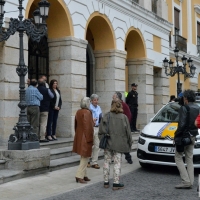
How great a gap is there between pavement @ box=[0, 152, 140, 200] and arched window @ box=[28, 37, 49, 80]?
4860mm

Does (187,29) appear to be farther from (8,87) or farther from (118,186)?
(118,186)

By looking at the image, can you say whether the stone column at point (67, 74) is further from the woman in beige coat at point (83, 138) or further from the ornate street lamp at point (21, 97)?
the woman in beige coat at point (83, 138)

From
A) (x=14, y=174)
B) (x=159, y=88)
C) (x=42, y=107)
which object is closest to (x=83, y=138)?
(x=14, y=174)

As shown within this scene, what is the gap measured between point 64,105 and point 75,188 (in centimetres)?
533

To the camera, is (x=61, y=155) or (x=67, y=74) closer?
(x=61, y=155)

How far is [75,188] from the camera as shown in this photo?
7664 mm

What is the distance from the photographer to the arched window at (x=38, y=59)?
13.3m

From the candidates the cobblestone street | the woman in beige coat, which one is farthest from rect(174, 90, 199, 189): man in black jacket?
the woman in beige coat


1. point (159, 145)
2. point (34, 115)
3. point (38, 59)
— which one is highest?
point (38, 59)

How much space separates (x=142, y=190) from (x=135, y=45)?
11217mm

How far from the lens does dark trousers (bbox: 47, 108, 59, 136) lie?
11.4 meters

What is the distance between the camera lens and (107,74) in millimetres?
15414

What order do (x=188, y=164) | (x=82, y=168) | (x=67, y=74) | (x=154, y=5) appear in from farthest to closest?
(x=154, y=5) → (x=67, y=74) → (x=82, y=168) → (x=188, y=164)

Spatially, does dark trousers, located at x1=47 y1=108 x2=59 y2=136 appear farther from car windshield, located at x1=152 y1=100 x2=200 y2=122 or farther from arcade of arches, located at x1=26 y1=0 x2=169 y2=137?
car windshield, located at x1=152 y1=100 x2=200 y2=122
